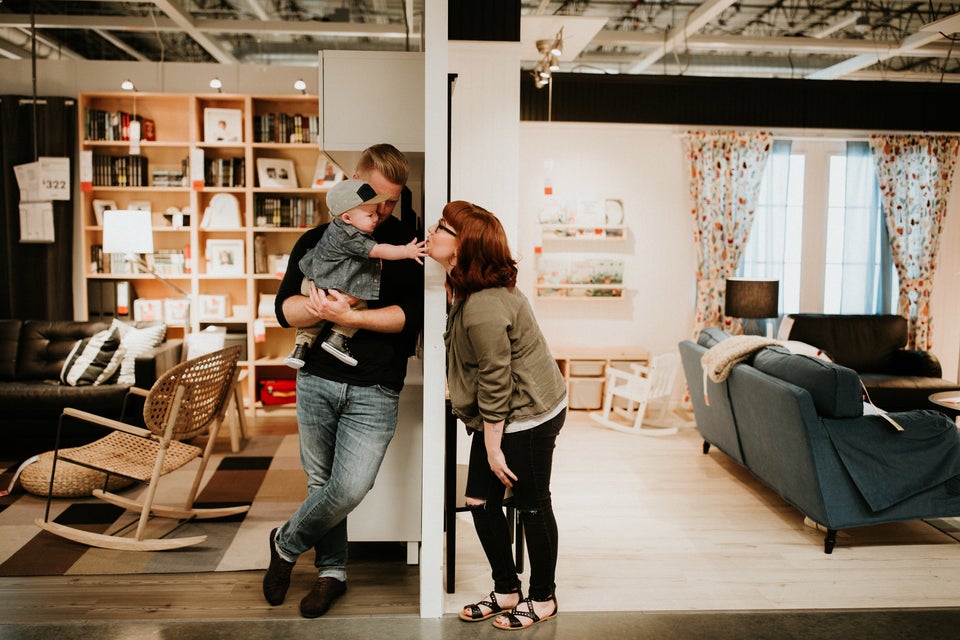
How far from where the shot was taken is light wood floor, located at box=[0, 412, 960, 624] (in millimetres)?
2859

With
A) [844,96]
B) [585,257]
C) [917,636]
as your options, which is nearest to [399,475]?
[917,636]

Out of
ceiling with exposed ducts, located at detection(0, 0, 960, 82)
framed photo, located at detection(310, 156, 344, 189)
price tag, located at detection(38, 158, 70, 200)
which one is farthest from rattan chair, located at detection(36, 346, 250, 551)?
price tag, located at detection(38, 158, 70, 200)

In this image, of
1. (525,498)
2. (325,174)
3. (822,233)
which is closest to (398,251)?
(525,498)

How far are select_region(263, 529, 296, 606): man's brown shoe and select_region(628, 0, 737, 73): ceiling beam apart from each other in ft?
14.4

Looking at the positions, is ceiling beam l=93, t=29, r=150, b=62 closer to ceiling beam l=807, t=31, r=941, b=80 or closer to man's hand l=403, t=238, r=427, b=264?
man's hand l=403, t=238, r=427, b=264

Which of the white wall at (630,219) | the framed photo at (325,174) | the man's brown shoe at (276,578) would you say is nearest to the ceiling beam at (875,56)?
the white wall at (630,219)

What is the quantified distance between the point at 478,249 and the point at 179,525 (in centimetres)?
227

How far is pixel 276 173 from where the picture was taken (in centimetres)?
625

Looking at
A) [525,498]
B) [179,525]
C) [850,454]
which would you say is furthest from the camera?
[179,525]

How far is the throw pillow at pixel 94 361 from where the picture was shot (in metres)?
4.84

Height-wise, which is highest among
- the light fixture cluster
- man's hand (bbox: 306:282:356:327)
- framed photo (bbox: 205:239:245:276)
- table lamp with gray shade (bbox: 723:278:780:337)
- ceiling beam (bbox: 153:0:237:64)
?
ceiling beam (bbox: 153:0:237:64)

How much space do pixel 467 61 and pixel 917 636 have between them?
12.6ft

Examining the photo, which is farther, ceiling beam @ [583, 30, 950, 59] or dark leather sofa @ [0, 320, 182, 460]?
ceiling beam @ [583, 30, 950, 59]

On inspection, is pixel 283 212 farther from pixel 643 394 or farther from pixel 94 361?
pixel 643 394
